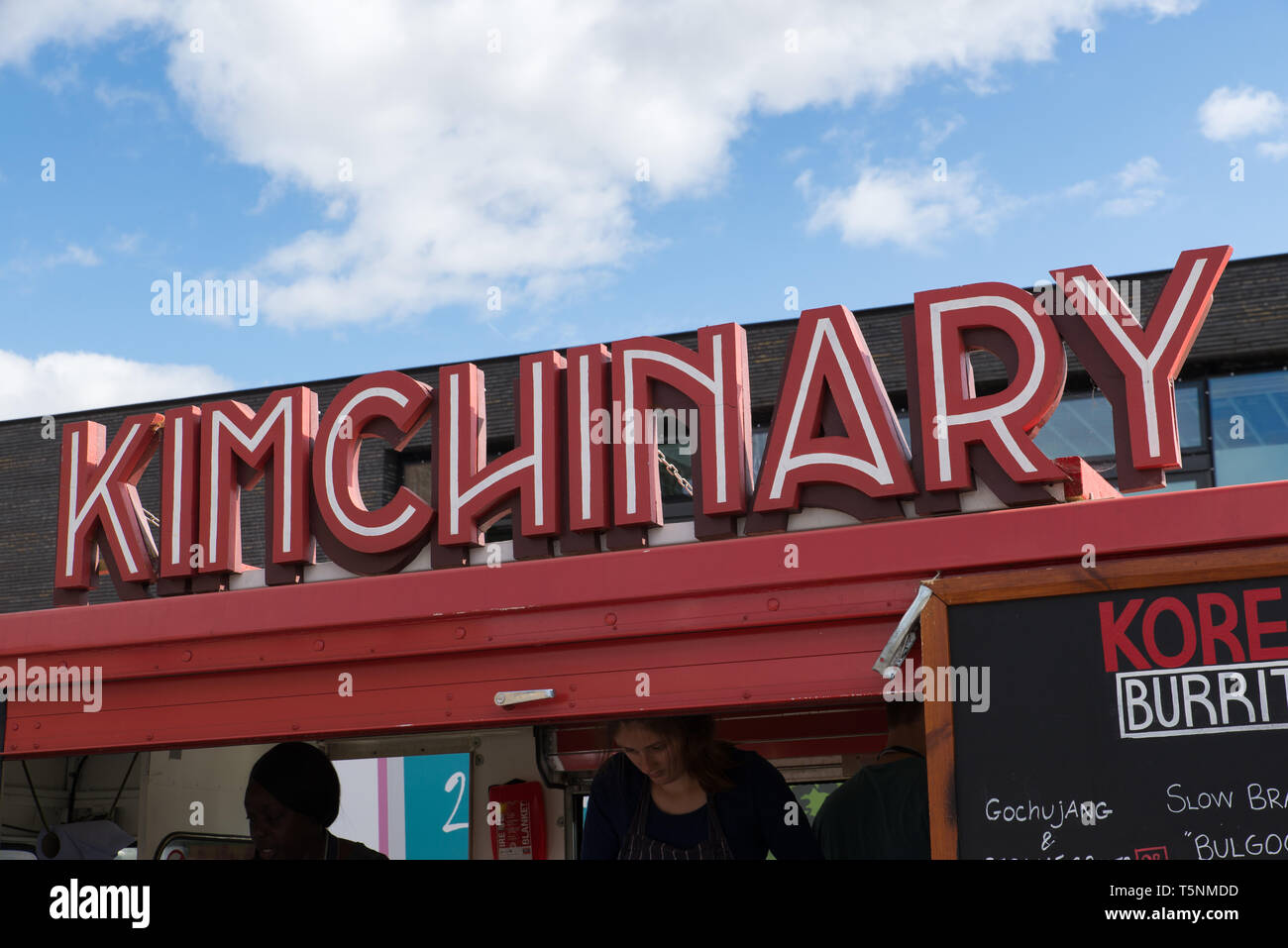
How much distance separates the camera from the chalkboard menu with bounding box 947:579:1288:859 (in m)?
3.40

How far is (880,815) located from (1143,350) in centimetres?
178

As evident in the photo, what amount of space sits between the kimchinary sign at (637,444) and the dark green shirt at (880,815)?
34.6 inches

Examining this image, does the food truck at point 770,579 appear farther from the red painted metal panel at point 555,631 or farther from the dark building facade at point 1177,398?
the dark building facade at point 1177,398

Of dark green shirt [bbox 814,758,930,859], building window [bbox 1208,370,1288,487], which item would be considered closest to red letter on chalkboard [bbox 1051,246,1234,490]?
dark green shirt [bbox 814,758,930,859]

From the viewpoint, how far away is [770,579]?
13.9 feet

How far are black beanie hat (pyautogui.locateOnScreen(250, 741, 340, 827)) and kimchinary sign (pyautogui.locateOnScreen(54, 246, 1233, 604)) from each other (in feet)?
2.79

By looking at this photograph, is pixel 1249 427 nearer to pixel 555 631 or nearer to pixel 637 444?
pixel 637 444

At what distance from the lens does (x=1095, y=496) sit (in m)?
4.17

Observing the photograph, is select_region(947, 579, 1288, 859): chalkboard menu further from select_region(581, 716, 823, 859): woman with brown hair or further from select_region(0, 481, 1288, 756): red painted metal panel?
select_region(581, 716, 823, 859): woman with brown hair

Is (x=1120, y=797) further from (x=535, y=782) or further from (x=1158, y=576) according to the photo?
(x=535, y=782)

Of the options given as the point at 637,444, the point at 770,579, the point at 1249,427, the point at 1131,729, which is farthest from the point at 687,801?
the point at 1249,427
